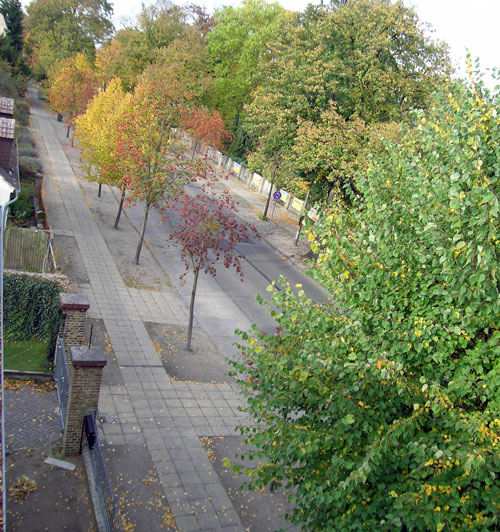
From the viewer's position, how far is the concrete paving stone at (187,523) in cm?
930

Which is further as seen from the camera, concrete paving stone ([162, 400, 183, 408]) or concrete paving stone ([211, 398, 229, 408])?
concrete paving stone ([211, 398, 229, 408])

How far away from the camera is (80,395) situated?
10.2 meters

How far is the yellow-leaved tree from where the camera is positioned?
2431 cm

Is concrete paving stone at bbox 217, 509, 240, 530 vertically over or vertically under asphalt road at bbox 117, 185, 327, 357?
under

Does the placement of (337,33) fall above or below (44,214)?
above

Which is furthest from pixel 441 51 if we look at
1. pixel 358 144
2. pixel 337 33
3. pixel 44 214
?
pixel 44 214

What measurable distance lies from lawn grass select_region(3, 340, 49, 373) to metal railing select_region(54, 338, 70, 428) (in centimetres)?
81

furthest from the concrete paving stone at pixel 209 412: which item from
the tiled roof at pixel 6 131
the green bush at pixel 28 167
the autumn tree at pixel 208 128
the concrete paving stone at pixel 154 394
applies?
the autumn tree at pixel 208 128

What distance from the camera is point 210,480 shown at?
10.8 meters

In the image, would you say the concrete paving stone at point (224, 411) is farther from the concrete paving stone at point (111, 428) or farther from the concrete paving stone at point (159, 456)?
the concrete paving stone at point (111, 428)

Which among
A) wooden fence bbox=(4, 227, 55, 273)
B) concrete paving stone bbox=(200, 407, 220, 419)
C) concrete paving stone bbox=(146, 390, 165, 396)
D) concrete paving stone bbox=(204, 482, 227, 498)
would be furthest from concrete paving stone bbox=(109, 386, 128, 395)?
wooden fence bbox=(4, 227, 55, 273)

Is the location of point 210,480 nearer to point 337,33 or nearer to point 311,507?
point 311,507

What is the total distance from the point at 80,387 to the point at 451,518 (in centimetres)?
713

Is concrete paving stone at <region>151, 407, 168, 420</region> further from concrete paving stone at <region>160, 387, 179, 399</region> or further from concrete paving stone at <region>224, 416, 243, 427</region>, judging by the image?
concrete paving stone at <region>224, 416, 243, 427</region>
